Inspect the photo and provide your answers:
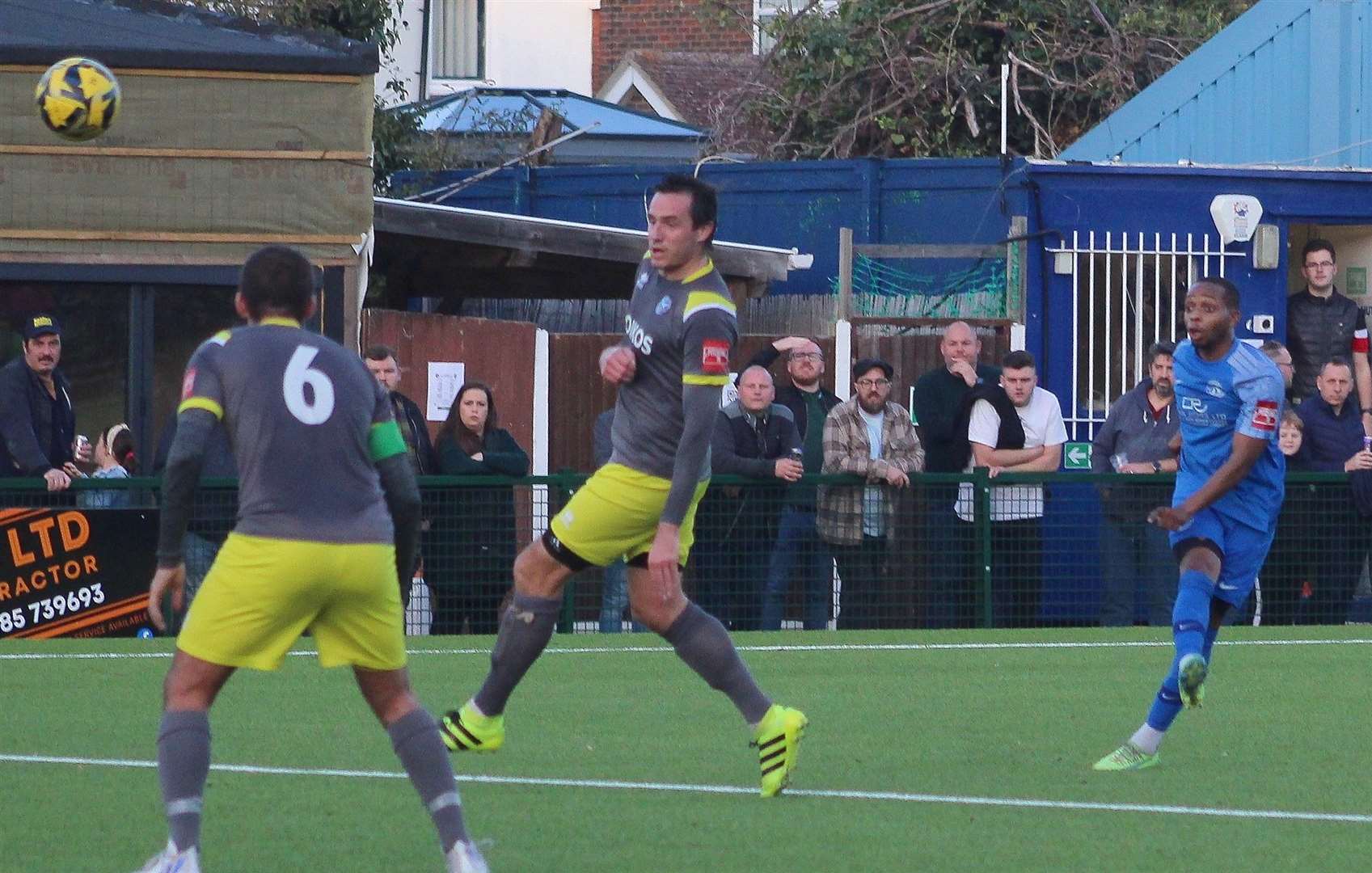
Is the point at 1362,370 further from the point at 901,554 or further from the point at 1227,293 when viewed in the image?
the point at 1227,293

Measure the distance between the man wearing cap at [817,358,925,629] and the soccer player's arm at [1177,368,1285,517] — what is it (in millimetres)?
5487

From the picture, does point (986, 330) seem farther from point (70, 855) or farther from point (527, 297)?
point (70, 855)

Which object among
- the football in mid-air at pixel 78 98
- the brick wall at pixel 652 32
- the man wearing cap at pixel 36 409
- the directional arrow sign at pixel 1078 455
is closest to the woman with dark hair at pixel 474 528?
the man wearing cap at pixel 36 409

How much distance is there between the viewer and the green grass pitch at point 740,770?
6.46 metres

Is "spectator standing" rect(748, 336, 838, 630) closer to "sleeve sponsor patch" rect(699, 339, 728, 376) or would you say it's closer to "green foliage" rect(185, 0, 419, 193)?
"sleeve sponsor patch" rect(699, 339, 728, 376)

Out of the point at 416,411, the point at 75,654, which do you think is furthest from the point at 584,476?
the point at 75,654

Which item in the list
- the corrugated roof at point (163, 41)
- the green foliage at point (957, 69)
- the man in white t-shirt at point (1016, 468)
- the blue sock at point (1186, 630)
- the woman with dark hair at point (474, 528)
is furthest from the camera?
the green foliage at point (957, 69)

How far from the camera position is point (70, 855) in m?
6.36

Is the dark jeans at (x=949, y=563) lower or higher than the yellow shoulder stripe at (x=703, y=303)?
lower

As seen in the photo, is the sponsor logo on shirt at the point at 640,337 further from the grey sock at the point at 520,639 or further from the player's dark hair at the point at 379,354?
the player's dark hair at the point at 379,354

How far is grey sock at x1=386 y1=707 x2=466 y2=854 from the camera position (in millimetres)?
5672

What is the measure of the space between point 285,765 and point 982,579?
6.68 meters

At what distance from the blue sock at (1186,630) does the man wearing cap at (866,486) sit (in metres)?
5.38

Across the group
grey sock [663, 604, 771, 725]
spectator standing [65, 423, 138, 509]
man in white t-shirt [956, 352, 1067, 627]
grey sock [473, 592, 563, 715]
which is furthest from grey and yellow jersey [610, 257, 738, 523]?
spectator standing [65, 423, 138, 509]
